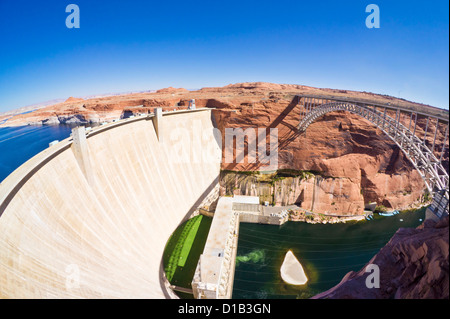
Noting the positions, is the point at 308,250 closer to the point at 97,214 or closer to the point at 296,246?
the point at 296,246

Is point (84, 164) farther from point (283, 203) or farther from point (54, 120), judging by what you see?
point (54, 120)

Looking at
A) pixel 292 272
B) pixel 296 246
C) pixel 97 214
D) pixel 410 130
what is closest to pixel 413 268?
pixel 292 272

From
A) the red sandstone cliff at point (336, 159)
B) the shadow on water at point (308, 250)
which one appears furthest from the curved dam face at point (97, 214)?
the red sandstone cliff at point (336, 159)

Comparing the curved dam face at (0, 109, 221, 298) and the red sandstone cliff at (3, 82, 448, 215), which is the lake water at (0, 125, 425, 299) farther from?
the curved dam face at (0, 109, 221, 298)
